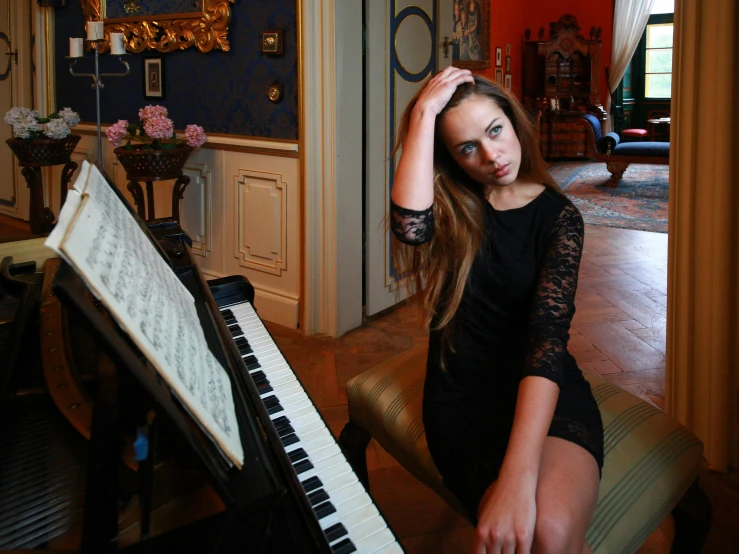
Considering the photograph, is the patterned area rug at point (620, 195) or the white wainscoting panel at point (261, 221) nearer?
the white wainscoting panel at point (261, 221)

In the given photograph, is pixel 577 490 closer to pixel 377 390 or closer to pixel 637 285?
pixel 377 390

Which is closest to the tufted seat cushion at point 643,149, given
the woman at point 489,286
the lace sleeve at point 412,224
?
the woman at point 489,286

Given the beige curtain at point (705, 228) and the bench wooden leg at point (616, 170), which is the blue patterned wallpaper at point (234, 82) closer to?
the beige curtain at point (705, 228)

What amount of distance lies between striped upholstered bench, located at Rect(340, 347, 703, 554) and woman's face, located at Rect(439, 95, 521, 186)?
569mm

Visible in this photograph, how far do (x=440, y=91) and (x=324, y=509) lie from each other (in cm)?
83

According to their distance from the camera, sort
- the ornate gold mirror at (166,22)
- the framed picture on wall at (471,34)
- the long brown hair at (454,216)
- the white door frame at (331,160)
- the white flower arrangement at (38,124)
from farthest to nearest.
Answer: the framed picture on wall at (471,34) < the white flower arrangement at (38,124) < the ornate gold mirror at (166,22) < the white door frame at (331,160) < the long brown hair at (454,216)

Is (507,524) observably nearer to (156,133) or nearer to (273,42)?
(273,42)

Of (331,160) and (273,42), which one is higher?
(273,42)

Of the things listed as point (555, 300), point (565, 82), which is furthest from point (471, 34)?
point (555, 300)

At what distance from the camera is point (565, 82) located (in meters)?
11.2

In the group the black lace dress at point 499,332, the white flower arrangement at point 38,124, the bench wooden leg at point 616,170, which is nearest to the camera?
the black lace dress at point 499,332

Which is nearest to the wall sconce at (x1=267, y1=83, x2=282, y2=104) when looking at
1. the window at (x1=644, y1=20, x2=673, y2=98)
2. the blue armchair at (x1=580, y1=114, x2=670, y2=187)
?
the blue armchair at (x1=580, y1=114, x2=670, y2=187)

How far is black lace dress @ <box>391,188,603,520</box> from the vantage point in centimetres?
135

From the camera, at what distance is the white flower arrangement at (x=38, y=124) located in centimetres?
446
